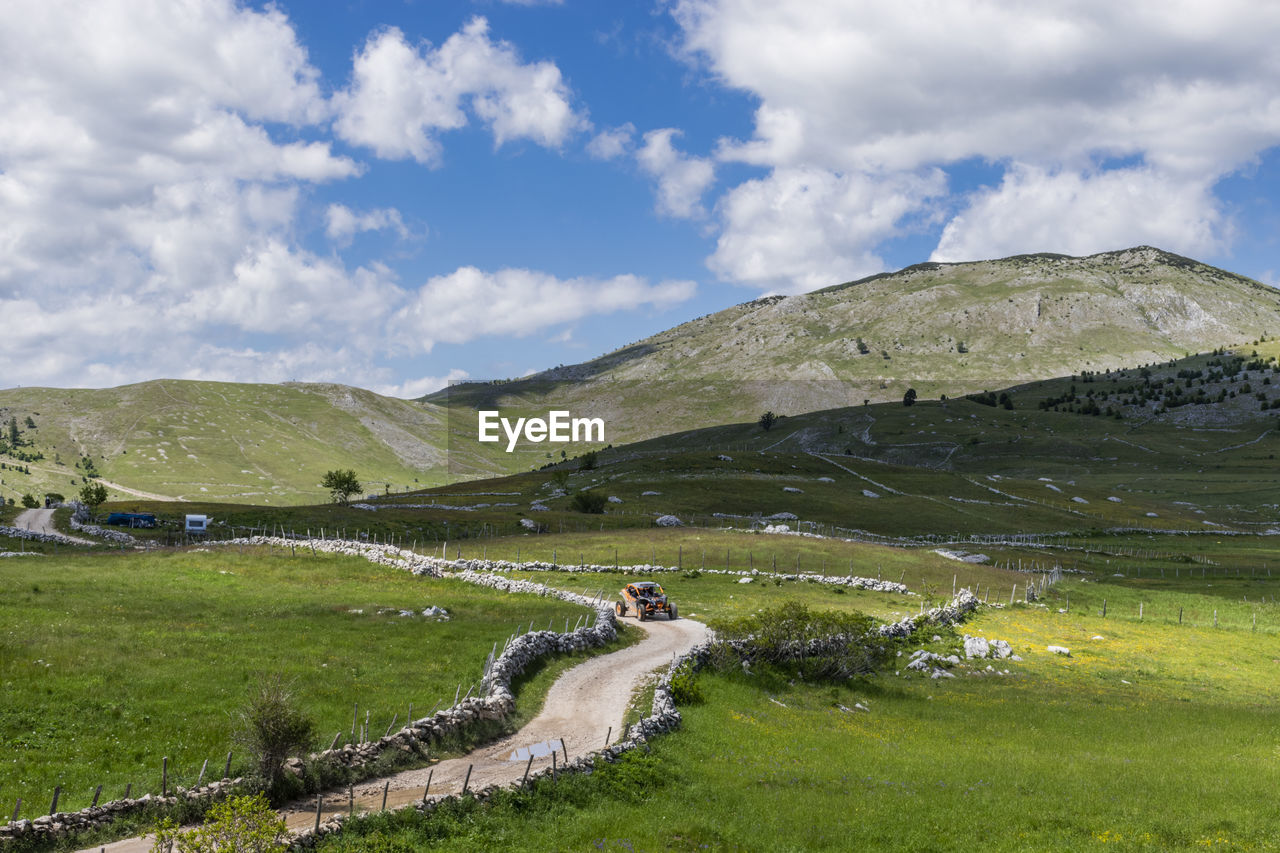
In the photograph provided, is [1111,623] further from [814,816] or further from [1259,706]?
[814,816]

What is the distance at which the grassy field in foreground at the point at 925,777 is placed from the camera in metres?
21.2

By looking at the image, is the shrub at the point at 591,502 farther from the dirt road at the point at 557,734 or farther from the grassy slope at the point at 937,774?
the grassy slope at the point at 937,774

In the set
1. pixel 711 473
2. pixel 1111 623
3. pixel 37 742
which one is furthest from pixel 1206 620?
pixel 711 473

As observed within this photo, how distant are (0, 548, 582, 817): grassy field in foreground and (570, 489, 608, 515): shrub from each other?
58.3 m

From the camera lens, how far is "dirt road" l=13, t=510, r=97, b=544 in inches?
3125

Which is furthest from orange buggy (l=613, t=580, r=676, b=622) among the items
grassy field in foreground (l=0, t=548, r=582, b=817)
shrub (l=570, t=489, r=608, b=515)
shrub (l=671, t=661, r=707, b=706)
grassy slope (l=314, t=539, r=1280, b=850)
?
shrub (l=570, t=489, r=608, b=515)

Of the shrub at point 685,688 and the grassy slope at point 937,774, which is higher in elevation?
the shrub at point 685,688

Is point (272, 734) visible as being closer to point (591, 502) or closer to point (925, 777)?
point (925, 777)

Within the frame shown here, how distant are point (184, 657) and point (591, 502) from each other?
8583 centimetres

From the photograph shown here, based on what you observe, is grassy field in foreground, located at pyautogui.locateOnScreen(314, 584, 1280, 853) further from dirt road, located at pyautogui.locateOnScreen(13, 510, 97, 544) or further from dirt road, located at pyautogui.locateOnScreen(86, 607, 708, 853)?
dirt road, located at pyautogui.locateOnScreen(13, 510, 97, 544)

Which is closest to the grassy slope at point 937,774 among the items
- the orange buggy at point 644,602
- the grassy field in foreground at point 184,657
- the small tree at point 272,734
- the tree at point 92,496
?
the small tree at point 272,734

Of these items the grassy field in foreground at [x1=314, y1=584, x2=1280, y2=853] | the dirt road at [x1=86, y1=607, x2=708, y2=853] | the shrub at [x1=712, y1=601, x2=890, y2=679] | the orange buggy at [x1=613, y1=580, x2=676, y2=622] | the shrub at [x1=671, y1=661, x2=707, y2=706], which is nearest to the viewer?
the dirt road at [x1=86, y1=607, x2=708, y2=853]

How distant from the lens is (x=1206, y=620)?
67.0 m

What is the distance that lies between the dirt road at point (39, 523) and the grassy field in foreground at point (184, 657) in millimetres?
25790
